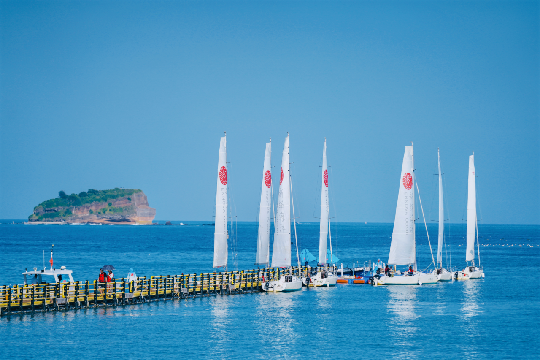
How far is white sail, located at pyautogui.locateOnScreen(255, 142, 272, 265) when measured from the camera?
5653 cm

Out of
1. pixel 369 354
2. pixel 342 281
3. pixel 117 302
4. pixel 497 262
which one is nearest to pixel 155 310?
pixel 117 302

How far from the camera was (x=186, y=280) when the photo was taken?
170 ft

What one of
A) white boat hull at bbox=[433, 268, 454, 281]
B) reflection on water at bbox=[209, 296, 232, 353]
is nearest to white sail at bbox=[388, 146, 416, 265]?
white boat hull at bbox=[433, 268, 454, 281]

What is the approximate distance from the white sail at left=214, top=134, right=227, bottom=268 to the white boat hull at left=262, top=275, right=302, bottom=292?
277 inches

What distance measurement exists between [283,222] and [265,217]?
1910 millimetres

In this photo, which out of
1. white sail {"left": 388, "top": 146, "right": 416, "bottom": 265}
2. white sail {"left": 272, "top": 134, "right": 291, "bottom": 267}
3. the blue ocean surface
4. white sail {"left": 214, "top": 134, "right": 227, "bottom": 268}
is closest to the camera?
the blue ocean surface

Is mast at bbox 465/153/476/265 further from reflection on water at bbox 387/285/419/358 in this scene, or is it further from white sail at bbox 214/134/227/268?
white sail at bbox 214/134/227/268

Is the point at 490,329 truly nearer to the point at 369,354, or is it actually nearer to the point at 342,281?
the point at 369,354

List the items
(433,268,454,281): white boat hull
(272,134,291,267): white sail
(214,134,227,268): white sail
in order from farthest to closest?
1. (433,268,454,281): white boat hull
2. (272,134,291,267): white sail
3. (214,134,227,268): white sail

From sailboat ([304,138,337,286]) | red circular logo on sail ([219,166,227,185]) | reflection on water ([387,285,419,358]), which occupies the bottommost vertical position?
reflection on water ([387,285,419,358])

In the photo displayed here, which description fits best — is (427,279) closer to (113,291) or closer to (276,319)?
(276,319)

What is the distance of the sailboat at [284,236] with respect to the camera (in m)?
56.0

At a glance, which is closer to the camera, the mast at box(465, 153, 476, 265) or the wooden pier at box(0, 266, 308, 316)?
the wooden pier at box(0, 266, 308, 316)

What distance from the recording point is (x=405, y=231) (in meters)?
64.2
